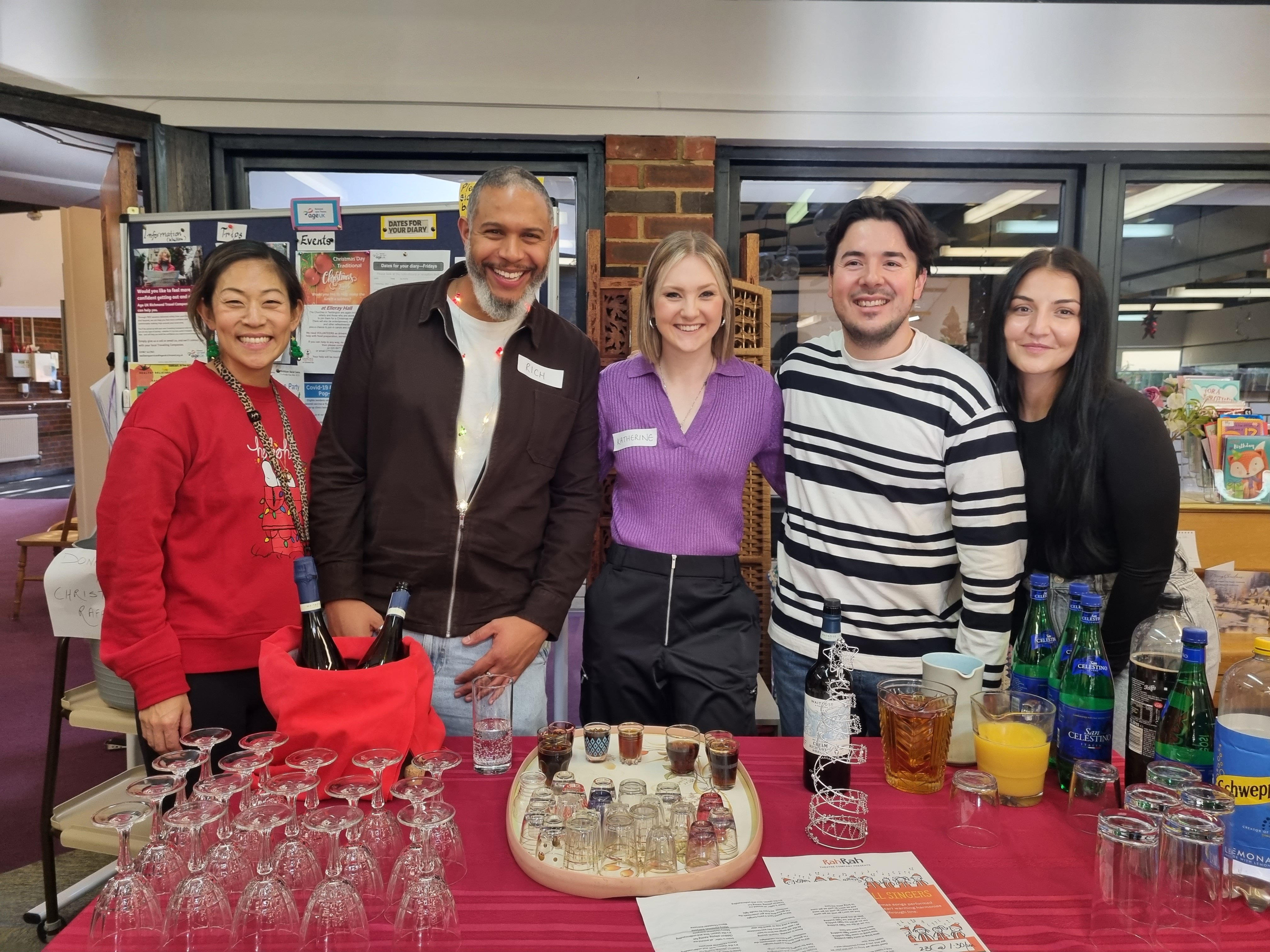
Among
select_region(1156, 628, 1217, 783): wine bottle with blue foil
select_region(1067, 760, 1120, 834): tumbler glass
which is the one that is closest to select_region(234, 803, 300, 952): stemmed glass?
select_region(1067, 760, 1120, 834): tumbler glass

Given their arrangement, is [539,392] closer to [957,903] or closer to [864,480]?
[864,480]

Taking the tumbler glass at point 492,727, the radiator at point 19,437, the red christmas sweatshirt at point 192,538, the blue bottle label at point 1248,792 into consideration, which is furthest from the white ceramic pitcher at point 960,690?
the radiator at point 19,437

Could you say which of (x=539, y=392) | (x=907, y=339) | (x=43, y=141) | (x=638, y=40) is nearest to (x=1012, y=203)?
(x=638, y=40)

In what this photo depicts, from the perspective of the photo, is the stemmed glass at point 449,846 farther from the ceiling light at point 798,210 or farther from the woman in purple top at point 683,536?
the ceiling light at point 798,210

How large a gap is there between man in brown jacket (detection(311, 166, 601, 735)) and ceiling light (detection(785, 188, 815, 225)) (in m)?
1.94

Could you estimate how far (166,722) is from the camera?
1.64 meters

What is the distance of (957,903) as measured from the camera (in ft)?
3.49

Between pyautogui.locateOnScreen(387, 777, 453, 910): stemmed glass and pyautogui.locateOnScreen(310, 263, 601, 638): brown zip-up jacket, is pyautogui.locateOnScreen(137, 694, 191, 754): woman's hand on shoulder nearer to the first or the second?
pyautogui.locateOnScreen(310, 263, 601, 638): brown zip-up jacket

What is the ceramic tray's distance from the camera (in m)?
1.07

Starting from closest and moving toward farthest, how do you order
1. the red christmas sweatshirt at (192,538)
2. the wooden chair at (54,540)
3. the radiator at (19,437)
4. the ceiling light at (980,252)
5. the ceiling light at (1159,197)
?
the red christmas sweatshirt at (192,538)
the ceiling light at (1159,197)
the ceiling light at (980,252)
the wooden chair at (54,540)
the radiator at (19,437)

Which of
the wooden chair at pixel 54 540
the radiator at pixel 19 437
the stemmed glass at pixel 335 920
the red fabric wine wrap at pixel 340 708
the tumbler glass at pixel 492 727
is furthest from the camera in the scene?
the radiator at pixel 19 437

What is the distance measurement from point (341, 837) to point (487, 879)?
233 millimetres

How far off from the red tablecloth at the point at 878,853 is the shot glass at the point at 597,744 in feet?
0.47

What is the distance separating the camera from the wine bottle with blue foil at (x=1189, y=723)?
47.6 inches
